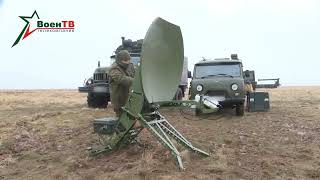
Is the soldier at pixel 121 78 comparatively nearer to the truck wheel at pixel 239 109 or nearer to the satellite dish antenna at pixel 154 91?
the satellite dish antenna at pixel 154 91

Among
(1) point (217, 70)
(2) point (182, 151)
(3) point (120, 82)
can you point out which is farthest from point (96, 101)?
(2) point (182, 151)

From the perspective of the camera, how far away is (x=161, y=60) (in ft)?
Answer: 32.6

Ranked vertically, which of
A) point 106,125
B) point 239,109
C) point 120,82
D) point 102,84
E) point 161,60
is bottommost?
point 239,109

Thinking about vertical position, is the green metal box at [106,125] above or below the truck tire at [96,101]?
above

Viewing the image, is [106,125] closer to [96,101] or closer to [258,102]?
[258,102]

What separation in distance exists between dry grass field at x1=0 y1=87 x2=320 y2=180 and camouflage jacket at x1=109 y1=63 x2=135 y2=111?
109cm

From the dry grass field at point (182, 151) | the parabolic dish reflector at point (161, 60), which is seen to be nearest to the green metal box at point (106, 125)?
the dry grass field at point (182, 151)

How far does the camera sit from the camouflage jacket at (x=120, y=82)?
9.97 meters

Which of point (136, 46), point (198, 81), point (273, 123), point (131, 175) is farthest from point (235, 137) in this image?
point (136, 46)

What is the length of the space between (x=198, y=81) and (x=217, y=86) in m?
0.82

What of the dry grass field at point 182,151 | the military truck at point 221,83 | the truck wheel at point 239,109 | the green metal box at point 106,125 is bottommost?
the dry grass field at point 182,151

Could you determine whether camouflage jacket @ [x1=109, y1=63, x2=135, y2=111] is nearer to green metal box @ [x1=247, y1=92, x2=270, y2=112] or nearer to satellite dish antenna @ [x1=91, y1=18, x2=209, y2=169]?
satellite dish antenna @ [x1=91, y1=18, x2=209, y2=169]

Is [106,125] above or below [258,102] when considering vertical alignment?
above

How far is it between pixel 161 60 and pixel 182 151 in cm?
192
